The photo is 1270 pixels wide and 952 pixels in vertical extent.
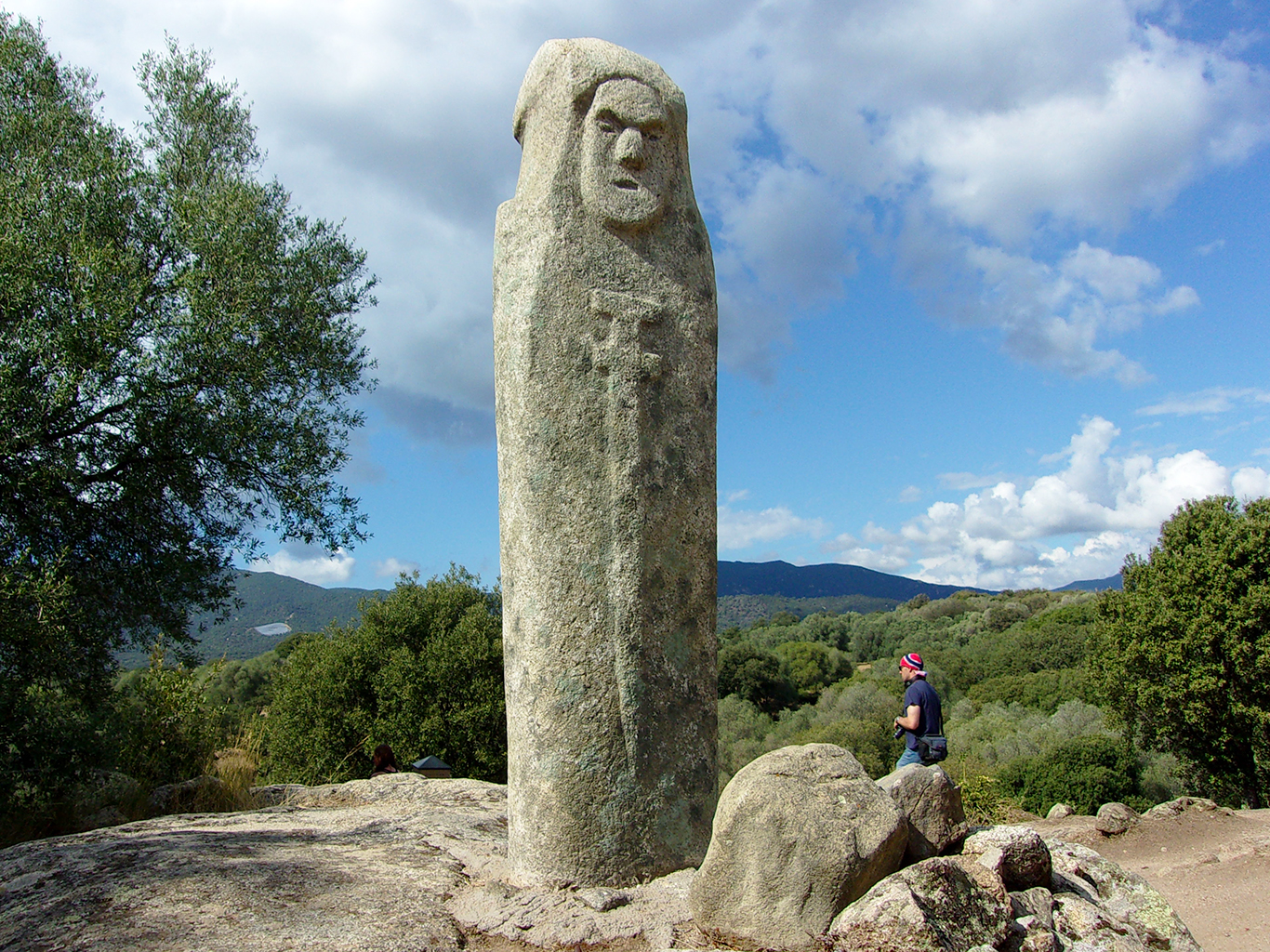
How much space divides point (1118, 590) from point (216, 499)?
13367 millimetres

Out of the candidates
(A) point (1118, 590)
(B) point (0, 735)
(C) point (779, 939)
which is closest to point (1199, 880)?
(A) point (1118, 590)

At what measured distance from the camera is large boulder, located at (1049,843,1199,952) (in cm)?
345

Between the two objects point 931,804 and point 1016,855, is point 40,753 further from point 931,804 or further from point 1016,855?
point 1016,855

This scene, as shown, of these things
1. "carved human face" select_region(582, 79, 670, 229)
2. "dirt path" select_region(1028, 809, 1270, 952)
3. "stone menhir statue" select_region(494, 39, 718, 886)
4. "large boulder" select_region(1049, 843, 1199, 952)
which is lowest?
"dirt path" select_region(1028, 809, 1270, 952)

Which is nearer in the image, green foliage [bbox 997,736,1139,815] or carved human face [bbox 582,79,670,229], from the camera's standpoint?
carved human face [bbox 582,79,670,229]

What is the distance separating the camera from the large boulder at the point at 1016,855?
11.5ft

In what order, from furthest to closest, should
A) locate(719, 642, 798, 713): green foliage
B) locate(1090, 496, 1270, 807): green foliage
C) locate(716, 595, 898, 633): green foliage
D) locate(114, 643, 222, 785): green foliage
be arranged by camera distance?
locate(716, 595, 898, 633): green foliage < locate(719, 642, 798, 713): green foliage < locate(1090, 496, 1270, 807): green foliage < locate(114, 643, 222, 785): green foliage

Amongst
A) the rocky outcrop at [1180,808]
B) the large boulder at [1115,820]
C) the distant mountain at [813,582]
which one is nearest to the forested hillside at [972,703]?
the large boulder at [1115,820]

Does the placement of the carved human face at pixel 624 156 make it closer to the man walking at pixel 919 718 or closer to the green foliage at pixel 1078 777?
the man walking at pixel 919 718

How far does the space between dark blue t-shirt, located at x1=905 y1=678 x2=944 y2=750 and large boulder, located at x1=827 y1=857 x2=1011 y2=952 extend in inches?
155

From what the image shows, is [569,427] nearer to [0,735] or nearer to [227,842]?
[227,842]

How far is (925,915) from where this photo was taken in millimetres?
2951

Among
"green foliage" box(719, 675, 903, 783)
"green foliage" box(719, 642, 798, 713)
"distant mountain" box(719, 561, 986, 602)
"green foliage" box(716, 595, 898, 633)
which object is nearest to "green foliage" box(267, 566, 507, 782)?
"green foliage" box(719, 675, 903, 783)

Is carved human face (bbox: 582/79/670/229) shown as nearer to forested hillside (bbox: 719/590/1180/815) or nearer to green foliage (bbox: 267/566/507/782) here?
forested hillside (bbox: 719/590/1180/815)
